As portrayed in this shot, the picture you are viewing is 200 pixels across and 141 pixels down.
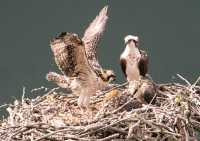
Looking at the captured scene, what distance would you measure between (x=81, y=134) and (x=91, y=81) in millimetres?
416

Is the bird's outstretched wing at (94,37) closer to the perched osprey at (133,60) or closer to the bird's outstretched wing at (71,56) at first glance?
the perched osprey at (133,60)

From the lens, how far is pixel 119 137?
4.25 m

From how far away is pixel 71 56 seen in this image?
442 centimetres

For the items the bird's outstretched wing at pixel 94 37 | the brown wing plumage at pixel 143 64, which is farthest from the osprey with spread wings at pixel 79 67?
the brown wing plumage at pixel 143 64

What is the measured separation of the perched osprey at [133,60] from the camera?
4711 millimetres

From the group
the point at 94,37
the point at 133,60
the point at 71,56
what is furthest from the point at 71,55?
the point at 94,37

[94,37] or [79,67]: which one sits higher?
[94,37]

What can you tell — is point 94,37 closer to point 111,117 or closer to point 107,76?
point 107,76

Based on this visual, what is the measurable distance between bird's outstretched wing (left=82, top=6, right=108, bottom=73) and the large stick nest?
13 centimetres


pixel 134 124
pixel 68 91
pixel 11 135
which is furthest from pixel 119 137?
pixel 68 91

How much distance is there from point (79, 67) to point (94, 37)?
0.55m

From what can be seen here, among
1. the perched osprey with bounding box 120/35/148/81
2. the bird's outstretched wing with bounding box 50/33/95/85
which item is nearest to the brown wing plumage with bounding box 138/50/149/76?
the perched osprey with bounding box 120/35/148/81

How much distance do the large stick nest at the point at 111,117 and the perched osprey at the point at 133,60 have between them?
8cm

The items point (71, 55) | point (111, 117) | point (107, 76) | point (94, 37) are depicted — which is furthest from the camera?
point (94, 37)
